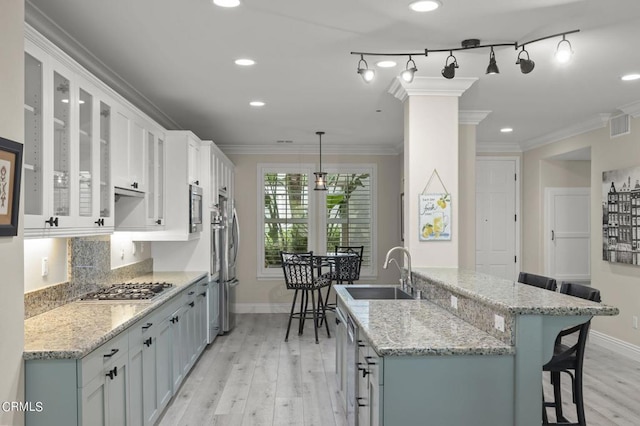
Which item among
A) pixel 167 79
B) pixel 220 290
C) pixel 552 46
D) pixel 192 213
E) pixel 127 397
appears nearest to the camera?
pixel 127 397

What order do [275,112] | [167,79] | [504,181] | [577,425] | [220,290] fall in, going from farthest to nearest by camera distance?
[504,181]
[220,290]
[275,112]
[167,79]
[577,425]

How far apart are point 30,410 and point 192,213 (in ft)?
9.47

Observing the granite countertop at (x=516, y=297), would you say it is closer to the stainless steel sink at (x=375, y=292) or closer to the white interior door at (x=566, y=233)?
the stainless steel sink at (x=375, y=292)

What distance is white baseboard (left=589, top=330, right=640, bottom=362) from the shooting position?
5.25 m

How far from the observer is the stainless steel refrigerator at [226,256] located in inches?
241

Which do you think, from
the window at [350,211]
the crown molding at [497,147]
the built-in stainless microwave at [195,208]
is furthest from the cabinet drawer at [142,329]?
the crown molding at [497,147]

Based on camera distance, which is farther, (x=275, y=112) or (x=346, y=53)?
(x=275, y=112)

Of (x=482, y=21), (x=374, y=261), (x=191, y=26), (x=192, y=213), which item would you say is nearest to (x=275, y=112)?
(x=192, y=213)

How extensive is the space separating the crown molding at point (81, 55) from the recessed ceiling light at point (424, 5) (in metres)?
1.88

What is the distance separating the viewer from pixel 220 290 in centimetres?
609

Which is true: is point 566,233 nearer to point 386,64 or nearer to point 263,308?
point 263,308

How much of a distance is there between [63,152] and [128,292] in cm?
138

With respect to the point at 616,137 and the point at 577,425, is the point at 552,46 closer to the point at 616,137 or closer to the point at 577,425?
the point at 577,425

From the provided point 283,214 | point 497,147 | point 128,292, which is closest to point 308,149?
point 283,214
